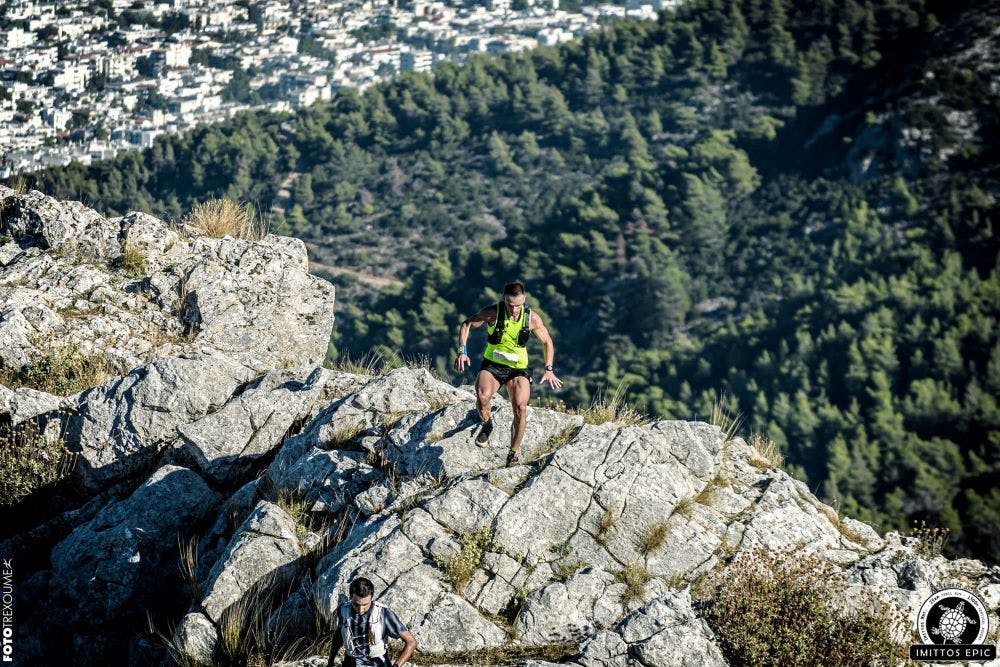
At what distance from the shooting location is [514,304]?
33.3 feet

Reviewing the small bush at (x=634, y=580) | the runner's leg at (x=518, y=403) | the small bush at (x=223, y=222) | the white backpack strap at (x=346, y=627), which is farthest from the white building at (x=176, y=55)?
the white backpack strap at (x=346, y=627)

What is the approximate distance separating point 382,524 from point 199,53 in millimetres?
126735

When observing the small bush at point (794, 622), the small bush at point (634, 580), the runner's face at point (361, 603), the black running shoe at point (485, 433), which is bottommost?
the small bush at point (634, 580)

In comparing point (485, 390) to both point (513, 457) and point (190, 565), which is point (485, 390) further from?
point (190, 565)

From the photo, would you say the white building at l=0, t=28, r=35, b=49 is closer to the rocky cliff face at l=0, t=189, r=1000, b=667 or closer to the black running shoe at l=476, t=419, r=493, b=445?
the rocky cliff face at l=0, t=189, r=1000, b=667

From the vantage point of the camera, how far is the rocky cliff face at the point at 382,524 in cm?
891

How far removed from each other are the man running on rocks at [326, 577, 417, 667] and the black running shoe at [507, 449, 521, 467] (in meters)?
2.81

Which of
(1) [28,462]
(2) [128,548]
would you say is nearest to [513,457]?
(2) [128,548]

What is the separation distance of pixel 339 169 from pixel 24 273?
242 feet

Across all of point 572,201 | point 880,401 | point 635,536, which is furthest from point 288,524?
point 572,201

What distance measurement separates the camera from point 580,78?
9606 cm

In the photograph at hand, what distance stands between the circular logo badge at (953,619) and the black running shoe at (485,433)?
4.98m

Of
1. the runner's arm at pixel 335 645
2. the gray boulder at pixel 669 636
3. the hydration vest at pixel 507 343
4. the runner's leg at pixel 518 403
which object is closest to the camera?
the runner's arm at pixel 335 645

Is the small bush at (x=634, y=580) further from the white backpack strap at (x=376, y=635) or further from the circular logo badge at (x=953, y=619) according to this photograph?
the circular logo badge at (x=953, y=619)
